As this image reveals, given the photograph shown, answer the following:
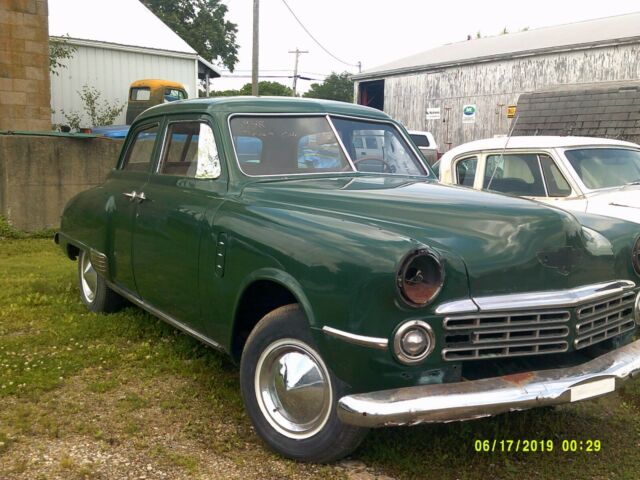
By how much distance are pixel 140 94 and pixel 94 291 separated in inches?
480

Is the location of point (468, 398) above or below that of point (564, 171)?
below

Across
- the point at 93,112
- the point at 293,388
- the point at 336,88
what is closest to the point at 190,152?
the point at 293,388

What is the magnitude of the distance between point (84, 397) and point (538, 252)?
2598 mm

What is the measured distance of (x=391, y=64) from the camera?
72.3 feet

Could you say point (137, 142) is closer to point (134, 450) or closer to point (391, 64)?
→ point (134, 450)

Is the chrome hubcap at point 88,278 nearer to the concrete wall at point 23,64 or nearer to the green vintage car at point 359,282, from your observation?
the green vintage car at point 359,282

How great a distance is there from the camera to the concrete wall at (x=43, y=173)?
8.14 m

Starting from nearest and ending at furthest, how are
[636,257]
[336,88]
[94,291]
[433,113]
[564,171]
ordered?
[636,257], [94,291], [564,171], [433,113], [336,88]

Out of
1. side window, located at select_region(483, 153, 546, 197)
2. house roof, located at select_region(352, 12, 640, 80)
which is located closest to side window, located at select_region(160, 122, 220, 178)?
side window, located at select_region(483, 153, 546, 197)

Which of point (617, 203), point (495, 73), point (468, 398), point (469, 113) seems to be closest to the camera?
point (468, 398)

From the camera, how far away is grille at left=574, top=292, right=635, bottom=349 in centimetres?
258

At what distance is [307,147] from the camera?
3.69 metres

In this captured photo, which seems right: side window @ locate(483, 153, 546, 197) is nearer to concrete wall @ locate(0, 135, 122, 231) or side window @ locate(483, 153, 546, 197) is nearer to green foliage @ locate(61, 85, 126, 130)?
concrete wall @ locate(0, 135, 122, 231)

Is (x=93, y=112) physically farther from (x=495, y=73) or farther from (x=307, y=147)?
(x=307, y=147)
